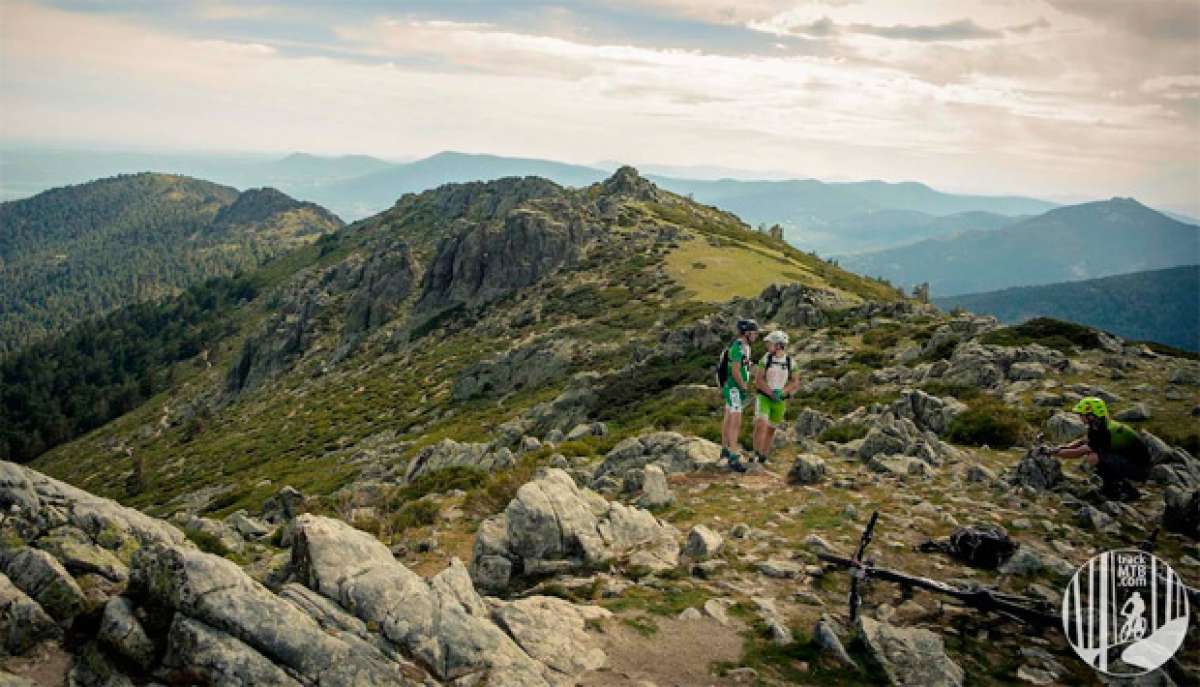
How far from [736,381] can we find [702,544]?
18.3 ft

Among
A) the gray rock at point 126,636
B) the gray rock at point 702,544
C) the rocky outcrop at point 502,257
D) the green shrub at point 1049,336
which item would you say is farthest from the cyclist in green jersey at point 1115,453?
the rocky outcrop at point 502,257

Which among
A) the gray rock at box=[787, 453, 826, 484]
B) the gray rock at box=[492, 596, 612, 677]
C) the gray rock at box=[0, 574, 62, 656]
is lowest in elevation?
the gray rock at box=[787, 453, 826, 484]

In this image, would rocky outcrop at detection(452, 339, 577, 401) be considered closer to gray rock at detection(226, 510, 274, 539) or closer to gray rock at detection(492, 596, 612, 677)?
gray rock at detection(226, 510, 274, 539)

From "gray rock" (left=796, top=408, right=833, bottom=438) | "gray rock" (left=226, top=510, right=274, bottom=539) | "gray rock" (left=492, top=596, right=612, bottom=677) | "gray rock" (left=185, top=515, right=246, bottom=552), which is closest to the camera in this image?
"gray rock" (left=492, top=596, right=612, bottom=677)

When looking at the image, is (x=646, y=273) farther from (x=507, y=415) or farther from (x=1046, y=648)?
(x=1046, y=648)

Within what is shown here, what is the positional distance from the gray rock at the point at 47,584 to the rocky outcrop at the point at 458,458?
16.2 meters

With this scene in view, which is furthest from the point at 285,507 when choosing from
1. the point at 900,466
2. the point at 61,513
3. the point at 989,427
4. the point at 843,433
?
the point at 989,427

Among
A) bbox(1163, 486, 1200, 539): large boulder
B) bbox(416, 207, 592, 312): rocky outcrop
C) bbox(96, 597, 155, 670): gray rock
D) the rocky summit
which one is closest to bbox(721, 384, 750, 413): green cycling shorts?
the rocky summit

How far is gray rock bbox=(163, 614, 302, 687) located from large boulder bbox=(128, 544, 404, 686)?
0.04 m

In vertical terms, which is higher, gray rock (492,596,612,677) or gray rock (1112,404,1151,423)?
gray rock (1112,404,1151,423)

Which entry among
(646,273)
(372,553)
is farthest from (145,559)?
(646,273)

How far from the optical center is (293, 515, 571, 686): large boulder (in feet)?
26.3

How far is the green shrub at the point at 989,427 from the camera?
59.9 feet

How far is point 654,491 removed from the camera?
15.4m
